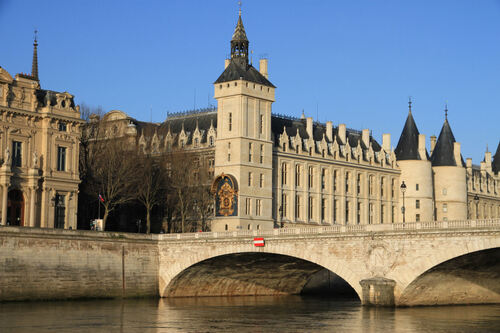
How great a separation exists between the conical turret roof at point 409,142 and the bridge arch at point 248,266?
130ft

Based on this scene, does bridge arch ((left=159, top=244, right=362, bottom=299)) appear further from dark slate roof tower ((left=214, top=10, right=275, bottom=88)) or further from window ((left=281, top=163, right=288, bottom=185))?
dark slate roof tower ((left=214, top=10, right=275, bottom=88))

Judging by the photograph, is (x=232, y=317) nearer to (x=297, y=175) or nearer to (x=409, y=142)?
(x=297, y=175)

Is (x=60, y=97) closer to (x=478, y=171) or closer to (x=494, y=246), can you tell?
(x=494, y=246)

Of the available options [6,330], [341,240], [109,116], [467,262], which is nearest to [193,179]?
[109,116]

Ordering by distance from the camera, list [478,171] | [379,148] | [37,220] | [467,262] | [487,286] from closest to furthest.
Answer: [467,262]
[487,286]
[37,220]
[379,148]
[478,171]

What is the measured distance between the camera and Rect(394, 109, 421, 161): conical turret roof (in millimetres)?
121500

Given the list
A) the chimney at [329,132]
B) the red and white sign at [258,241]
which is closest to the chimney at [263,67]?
the chimney at [329,132]

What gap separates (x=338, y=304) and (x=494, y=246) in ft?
67.4

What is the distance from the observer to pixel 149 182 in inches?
3688

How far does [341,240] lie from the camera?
2657 inches

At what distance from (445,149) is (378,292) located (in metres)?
63.6

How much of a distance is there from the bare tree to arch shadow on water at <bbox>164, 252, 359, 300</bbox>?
1153 cm

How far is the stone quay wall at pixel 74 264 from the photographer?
228ft

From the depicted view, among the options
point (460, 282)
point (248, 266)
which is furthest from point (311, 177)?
point (460, 282)
